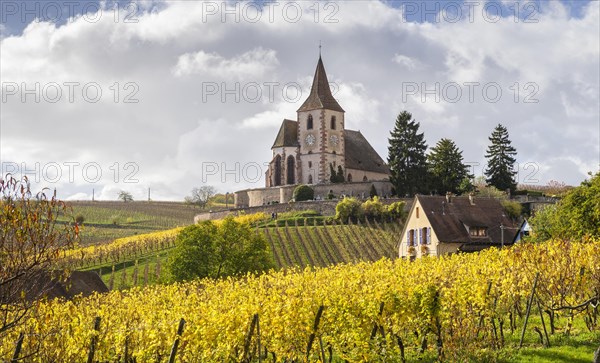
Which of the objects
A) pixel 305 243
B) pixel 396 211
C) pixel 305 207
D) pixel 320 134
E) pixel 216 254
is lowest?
pixel 216 254

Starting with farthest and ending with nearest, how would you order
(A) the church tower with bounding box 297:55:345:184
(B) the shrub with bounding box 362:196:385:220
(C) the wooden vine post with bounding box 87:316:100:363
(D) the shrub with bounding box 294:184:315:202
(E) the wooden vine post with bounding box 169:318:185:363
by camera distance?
1. (A) the church tower with bounding box 297:55:345:184
2. (D) the shrub with bounding box 294:184:315:202
3. (B) the shrub with bounding box 362:196:385:220
4. (C) the wooden vine post with bounding box 87:316:100:363
5. (E) the wooden vine post with bounding box 169:318:185:363

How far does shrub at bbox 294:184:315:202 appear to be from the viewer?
75.4 meters

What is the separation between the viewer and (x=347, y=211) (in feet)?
214

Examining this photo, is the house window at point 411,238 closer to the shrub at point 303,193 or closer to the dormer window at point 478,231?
the dormer window at point 478,231

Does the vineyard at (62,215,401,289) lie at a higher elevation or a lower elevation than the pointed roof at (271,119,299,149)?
lower

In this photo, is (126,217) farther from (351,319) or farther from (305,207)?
(351,319)

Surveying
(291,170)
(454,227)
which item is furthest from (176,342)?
(291,170)

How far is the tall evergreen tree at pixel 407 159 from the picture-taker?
71062 mm

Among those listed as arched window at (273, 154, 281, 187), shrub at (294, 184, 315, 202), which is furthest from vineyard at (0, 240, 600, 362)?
arched window at (273, 154, 281, 187)

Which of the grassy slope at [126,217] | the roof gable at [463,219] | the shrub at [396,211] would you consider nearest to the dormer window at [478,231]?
the roof gable at [463,219]

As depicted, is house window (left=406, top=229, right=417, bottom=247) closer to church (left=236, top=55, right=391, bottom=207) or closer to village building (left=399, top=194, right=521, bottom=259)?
village building (left=399, top=194, right=521, bottom=259)

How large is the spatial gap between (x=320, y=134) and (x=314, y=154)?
2.49 metres

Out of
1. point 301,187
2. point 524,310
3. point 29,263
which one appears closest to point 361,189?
point 301,187

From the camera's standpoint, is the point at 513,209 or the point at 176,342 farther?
the point at 513,209
